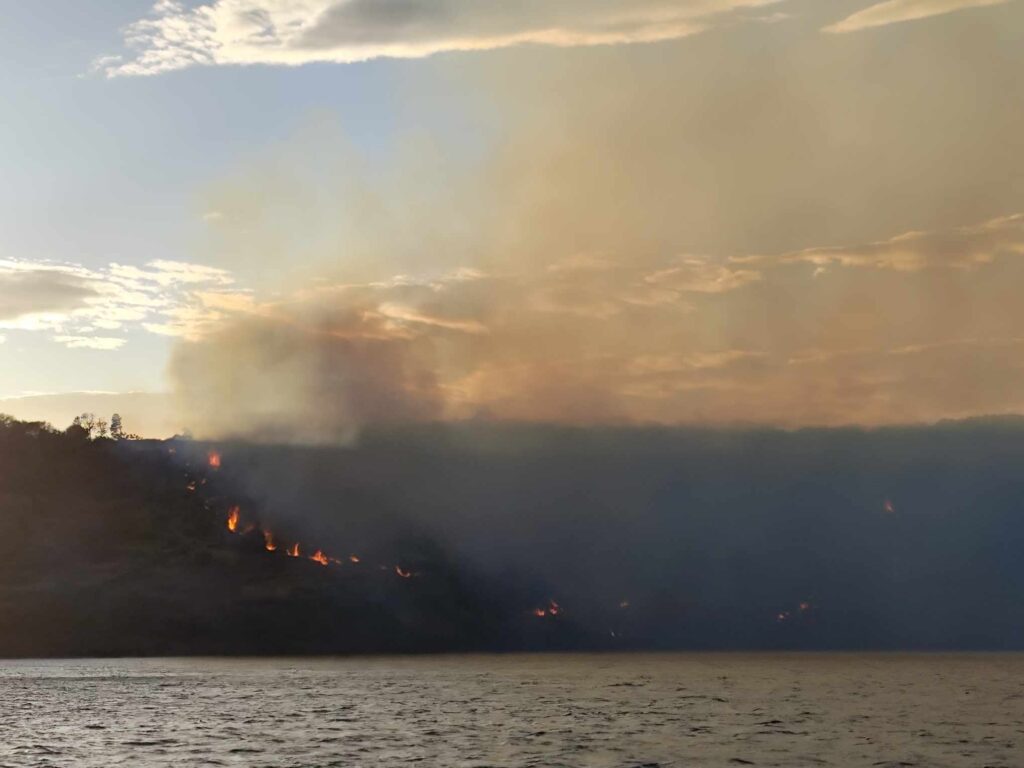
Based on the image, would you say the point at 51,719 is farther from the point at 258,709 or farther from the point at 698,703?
the point at 698,703

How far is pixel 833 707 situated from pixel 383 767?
108 metres

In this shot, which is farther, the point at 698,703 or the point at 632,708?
the point at 698,703

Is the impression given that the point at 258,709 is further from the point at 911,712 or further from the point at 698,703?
the point at 911,712

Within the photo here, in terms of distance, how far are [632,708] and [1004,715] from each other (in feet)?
172

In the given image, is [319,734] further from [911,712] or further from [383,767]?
[911,712]

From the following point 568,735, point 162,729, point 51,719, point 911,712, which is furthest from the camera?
point 911,712

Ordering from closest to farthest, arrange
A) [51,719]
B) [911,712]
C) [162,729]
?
[162,729]
[51,719]
[911,712]

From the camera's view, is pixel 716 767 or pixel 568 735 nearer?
pixel 716 767

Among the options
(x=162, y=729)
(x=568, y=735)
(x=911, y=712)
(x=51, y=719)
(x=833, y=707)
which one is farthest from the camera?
(x=833, y=707)

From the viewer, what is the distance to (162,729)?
465 ft

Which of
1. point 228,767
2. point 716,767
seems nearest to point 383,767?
point 228,767

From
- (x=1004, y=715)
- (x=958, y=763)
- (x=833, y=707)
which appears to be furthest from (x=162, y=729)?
(x=1004, y=715)

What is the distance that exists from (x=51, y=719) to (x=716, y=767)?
10159 centimetres

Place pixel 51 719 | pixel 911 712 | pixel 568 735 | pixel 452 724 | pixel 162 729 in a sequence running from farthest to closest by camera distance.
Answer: pixel 911 712 < pixel 51 719 < pixel 452 724 < pixel 162 729 < pixel 568 735
